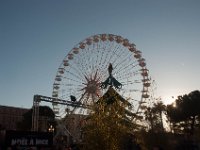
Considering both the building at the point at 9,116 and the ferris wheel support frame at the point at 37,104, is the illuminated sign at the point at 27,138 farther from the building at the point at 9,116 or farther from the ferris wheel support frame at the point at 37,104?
the building at the point at 9,116

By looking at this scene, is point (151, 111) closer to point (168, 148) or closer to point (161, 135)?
point (161, 135)

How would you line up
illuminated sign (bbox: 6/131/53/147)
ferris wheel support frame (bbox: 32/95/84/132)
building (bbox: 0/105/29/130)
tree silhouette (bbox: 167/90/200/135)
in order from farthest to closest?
building (bbox: 0/105/29/130)
tree silhouette (bbox: 167/90/200/135)
ferris wheel support frame (bbox: 32/95/84/132)
illuminated sign (bbox: 6/131/53/147)

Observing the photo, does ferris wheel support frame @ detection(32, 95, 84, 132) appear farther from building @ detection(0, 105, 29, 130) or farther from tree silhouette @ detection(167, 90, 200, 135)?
building @ detection(0, 105, 29, 130)

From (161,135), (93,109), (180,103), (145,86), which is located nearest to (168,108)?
(180,103)

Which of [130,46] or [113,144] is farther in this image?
[130,46]

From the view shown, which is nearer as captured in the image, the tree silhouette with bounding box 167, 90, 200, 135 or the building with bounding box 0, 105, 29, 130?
the tree silhouette with bounding box 167, 90, 200, 135

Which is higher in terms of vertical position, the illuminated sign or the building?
the building

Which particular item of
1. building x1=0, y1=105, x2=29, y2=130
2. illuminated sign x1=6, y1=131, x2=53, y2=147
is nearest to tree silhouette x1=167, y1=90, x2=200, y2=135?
illuminated sign x1=6, y1=131, x2=53, y2=147

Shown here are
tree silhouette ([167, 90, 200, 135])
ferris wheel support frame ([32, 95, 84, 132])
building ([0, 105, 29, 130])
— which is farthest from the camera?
building ([0, 105, 29, 130])

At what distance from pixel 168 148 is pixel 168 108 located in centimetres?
3008

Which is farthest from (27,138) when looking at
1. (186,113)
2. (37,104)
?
(186,113)

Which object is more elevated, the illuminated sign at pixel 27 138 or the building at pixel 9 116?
the building at pixel 9 116

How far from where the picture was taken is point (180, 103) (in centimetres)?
5866

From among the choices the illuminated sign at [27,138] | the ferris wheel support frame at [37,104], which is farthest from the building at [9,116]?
the illuminated sign at [27,138]
